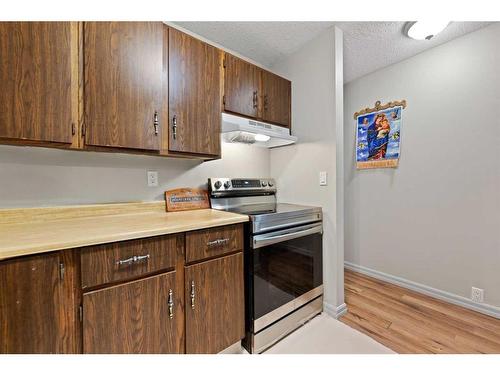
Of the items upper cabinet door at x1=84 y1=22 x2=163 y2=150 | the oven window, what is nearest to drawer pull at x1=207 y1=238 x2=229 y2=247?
the oven window

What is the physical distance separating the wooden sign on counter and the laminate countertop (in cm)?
11

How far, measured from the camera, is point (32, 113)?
1.03 m

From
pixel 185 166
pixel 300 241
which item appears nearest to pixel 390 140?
pixel 300 241

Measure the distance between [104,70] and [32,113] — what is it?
409 millimetres

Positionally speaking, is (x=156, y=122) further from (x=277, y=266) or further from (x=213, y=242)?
(x=277, y=266)

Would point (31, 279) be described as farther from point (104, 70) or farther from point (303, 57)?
point (303, 57)

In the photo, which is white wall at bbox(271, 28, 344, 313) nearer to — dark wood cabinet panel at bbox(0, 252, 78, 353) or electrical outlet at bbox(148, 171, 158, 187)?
electrical outlet at bbox(148, 171, 158, 187)

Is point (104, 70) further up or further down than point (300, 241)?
further up

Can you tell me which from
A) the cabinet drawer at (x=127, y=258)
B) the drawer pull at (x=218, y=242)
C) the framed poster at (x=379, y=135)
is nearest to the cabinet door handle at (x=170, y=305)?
the cabinet drawer at (x=127, y=258)

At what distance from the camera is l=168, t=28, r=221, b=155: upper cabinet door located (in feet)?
4.83

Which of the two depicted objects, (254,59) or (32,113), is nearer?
(32,113)

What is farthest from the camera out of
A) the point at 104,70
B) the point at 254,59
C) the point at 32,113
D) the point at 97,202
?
the point at 254,59

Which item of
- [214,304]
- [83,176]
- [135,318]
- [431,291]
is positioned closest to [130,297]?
[135,318]

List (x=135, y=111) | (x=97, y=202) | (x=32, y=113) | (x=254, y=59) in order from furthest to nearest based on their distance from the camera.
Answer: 1. (x=254, y=59)
2. (x=97, y=202)
3. (x=135, y=111)
4. (x=32, y=113)
